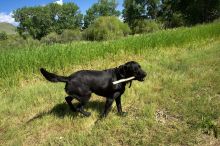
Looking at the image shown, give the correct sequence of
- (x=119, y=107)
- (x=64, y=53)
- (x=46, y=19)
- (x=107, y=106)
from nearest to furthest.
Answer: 1. (x=107, y=106)
2. (x=119, y=107)
3. (x=64, y=53)
4. (x=46, y=19)

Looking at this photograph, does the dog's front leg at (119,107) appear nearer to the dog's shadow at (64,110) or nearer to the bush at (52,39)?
the dog's shadow at (64,110)

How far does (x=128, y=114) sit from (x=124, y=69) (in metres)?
1.05

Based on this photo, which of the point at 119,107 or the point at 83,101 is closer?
the point at 83,101

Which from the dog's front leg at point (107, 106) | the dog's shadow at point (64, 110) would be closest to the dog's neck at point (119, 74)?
the dog's front leg at point (107, 106)

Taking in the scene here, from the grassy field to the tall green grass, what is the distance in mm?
36

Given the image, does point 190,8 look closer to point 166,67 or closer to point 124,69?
point 166,67

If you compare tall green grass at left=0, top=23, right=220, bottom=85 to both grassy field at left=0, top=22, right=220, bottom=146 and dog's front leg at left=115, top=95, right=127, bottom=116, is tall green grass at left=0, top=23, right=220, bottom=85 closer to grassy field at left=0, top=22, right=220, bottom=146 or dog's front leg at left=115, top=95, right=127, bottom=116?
grassy field at left=0, top=22, right=220, bottom=146

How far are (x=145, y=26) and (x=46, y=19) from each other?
45421 mm

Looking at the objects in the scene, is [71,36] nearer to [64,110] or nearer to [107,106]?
[64,110]

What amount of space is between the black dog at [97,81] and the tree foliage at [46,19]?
94551mm

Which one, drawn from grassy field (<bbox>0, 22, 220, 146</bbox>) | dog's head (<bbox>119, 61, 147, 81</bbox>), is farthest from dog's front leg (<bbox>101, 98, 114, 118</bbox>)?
dog's head (<bbox>119, 61, 147, 81</bbox>)

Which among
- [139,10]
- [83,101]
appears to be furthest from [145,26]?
[83,101]

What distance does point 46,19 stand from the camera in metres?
100

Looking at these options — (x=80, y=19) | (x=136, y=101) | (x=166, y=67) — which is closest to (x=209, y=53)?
(x=166, y=67)
